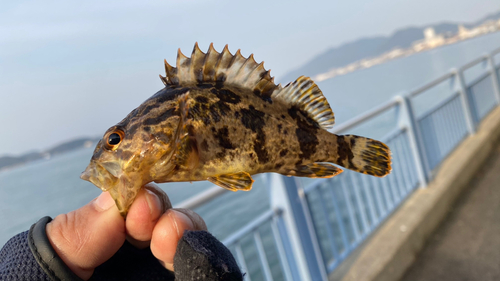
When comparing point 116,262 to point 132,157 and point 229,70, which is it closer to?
point 132,157

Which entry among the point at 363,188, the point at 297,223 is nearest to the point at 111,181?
the point at 297,223

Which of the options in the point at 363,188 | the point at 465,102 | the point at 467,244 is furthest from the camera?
the point at 465,102

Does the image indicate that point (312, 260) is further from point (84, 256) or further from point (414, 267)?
point (84, 256)

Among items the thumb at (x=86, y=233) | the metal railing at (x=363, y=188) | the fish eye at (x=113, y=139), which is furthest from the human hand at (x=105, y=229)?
the metal railing at (x=363, y=188)

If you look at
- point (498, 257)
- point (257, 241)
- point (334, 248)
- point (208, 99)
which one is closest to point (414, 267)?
point (498, 257)

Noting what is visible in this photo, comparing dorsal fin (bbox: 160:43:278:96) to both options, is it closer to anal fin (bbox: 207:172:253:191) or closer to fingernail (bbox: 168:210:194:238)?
anal fin (bbox: 207:172:253:191)

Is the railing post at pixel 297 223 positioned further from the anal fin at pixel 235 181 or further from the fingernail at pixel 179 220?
the anal fin at pixel 235 181
